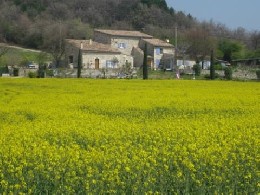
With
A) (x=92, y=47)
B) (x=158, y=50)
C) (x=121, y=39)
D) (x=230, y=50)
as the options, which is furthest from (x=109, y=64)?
(x=230, y=50)

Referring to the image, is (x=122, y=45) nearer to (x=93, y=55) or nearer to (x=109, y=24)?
(x=93, y=55)

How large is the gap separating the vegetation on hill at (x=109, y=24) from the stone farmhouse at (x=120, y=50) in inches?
206

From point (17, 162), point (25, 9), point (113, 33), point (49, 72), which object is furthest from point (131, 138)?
point (25, 9)

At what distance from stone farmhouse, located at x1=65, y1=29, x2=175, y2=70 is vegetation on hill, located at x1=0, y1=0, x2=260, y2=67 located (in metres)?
5.23

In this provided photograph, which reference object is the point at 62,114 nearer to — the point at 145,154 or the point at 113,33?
the point at 145,154

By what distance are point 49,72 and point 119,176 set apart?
57.4m

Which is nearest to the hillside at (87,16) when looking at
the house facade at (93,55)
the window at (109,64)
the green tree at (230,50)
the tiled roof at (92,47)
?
the green tree at (230,50)

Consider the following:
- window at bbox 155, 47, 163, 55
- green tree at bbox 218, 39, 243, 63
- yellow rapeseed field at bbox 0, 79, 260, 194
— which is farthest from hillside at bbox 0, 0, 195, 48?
yellow rapeseed field at bbox 0, 79, 260, 194

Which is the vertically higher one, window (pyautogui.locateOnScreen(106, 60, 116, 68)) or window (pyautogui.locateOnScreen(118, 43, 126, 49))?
window (pyautogui.locateOnScreen(118, 43, 126, 49))

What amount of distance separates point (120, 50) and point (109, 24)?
4400 centimetres

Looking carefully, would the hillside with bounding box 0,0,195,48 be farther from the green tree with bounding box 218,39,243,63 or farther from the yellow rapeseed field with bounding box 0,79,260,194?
the yellow rapeseed field with bounding box 0,79,260,194

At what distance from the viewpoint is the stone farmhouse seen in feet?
259

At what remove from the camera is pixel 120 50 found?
3516 inches

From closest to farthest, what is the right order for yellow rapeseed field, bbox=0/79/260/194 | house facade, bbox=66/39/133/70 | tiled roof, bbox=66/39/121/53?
1. yellow rapeseed field, bbox=0/79/260/194
2. house facade, bbox=66/39/133/70
3. tiled roof, bbox=66/39/121/53
